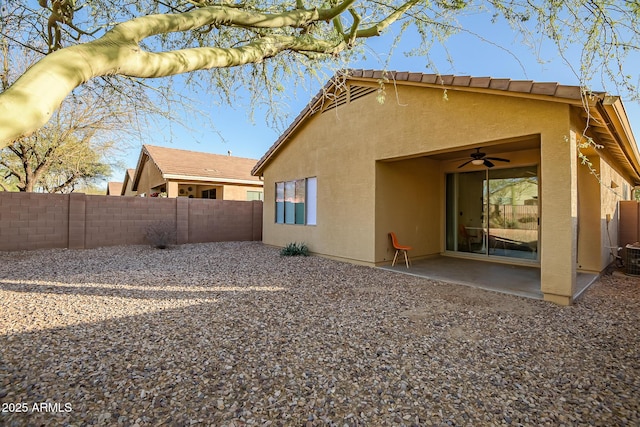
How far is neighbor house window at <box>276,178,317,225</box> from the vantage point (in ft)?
32.9

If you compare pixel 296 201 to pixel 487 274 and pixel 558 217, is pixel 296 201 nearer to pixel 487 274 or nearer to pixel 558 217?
pixel 487 274

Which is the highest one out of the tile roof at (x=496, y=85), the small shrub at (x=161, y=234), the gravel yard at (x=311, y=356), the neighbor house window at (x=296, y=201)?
the tile roof at (x=496, y=85)

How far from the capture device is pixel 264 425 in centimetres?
216

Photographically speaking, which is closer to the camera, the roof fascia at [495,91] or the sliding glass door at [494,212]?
the roof fascia at [495,91]

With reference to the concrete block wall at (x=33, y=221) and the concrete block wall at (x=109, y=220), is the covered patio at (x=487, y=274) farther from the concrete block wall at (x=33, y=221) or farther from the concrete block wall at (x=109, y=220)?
the concrete block wall at (x=33, y=221)

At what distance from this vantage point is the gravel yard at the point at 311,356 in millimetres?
2328

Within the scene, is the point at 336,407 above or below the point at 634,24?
below

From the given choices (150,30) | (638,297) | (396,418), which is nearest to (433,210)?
(638,297)

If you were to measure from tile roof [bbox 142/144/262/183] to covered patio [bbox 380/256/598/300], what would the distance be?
1225cm

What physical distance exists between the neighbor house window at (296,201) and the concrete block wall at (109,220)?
3.33 metres

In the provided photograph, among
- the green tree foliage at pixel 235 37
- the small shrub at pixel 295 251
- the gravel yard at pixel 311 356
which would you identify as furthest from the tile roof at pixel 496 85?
the small shrub at pixel 295 251

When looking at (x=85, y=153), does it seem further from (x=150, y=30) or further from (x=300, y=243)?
(x=150, y=30)

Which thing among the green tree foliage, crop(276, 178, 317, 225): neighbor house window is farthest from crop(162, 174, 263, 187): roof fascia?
the green tree foliage

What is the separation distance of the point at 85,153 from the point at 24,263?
794 centimetres
